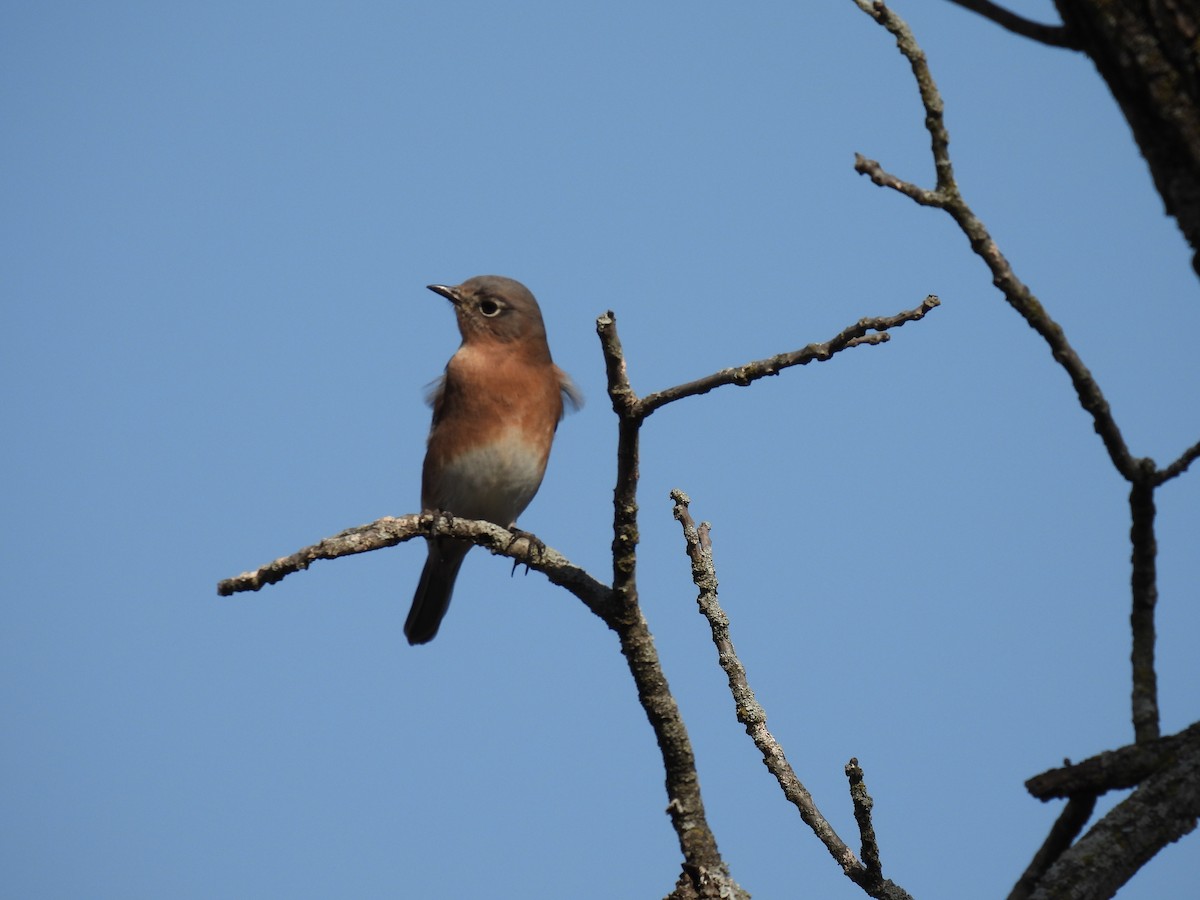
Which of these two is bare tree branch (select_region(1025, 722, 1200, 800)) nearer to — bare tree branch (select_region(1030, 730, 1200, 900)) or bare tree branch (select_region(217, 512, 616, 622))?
bare tree branch (select_region(1030, 730, 1200, 900))

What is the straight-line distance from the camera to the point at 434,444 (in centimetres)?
863

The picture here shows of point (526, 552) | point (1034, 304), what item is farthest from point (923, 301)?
point (526, 552)

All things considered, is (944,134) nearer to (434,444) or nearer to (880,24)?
(880,24)

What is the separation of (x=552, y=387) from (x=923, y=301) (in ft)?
17.5

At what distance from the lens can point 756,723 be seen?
4.94m

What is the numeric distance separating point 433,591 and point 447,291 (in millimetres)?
2209

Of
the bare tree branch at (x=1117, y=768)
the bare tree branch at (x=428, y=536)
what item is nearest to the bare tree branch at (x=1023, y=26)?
the bare tree branch at (x=1117, y=768)

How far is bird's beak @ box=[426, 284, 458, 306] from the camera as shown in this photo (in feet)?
29.2

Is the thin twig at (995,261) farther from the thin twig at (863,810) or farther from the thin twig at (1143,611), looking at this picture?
the thin twig at (863,810)

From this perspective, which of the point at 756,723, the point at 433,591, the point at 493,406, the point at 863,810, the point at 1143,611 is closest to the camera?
the point at 1143,611

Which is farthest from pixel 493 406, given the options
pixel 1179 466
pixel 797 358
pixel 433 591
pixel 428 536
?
pixel 1179 466

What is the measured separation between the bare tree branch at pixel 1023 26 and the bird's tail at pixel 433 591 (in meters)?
6.96

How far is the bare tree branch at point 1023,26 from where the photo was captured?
8.45 ft

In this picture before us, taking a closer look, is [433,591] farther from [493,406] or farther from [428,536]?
[428,536]
